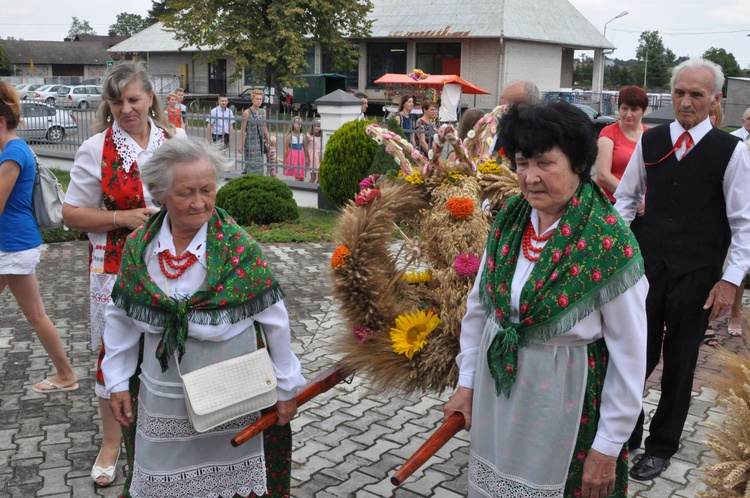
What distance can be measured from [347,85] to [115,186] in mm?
38635

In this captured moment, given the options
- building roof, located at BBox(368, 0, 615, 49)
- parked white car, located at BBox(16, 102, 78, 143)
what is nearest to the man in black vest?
parked white car, located at BBox(16, 102, 78, 143)

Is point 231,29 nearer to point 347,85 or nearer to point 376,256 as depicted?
point 347,85

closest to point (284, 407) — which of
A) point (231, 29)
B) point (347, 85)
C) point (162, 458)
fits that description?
point (162, 458)

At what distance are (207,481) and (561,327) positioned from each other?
149cm

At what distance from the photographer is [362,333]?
3.47m

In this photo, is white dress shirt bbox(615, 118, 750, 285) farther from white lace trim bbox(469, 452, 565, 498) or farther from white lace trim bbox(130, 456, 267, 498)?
white lace trim bbox(130, 456, 267, 498)

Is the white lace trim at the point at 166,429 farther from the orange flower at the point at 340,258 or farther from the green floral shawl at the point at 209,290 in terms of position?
the orange flower at the point at 340,258

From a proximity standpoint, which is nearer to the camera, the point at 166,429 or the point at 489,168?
the point at 166,429

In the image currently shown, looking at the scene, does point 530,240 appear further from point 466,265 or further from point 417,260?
point 417,260

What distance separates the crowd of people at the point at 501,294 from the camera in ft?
7.97

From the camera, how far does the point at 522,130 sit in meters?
2.45

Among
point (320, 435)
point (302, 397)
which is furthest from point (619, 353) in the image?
point (320, 435)

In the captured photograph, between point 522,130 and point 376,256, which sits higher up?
point 522,130

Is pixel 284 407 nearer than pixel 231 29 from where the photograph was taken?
Yes
